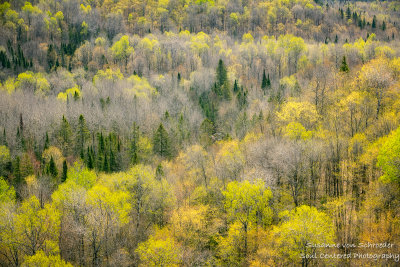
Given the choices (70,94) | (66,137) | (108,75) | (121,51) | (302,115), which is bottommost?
(66,137)

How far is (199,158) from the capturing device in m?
53.8

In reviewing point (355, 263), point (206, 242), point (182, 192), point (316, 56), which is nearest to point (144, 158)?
point (182, 192)

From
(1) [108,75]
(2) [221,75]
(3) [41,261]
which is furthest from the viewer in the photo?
(1) [108,75]

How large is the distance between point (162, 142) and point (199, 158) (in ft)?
43.9

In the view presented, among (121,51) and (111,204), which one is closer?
(111,204)

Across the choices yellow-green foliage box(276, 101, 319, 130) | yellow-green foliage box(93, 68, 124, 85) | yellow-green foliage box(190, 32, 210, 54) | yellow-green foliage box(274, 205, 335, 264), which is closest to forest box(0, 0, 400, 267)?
yellow-green foliage box(274, 205, 335, 264)

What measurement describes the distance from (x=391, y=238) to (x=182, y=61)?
9535cm

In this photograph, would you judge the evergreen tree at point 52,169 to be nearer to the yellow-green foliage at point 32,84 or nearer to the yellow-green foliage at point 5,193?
the yellow-green foliage at point 5,193

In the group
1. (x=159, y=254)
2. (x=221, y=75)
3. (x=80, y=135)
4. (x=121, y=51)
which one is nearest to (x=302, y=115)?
(x=159, y=254)

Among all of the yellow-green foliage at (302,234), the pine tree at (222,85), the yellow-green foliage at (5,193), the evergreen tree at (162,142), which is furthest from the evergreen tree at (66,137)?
the yellow-green foliage at (302,234)

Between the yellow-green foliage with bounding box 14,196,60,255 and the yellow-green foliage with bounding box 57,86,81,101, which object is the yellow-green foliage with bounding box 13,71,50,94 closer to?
the yellow-green foliage with bounding box 57,86,81,101

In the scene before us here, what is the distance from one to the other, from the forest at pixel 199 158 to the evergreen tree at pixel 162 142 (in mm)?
299

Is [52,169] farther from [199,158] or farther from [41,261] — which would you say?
[199,158]

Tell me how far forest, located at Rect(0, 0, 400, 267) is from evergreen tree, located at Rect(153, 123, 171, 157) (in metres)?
0.30
